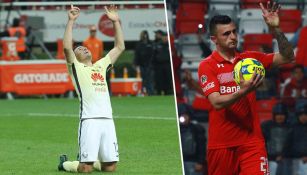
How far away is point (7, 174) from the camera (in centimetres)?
1340

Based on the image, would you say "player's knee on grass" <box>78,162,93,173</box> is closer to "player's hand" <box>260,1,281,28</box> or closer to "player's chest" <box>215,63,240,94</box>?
"player's chest" <box>215,63,240,94</box>

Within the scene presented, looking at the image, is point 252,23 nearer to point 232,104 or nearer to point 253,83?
point 232,104

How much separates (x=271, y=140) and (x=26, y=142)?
5.82 meters

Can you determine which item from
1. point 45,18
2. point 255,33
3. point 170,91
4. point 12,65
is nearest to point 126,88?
point 170,91

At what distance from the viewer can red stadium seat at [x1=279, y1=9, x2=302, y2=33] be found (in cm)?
2088

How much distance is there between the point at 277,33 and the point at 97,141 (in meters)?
4.99

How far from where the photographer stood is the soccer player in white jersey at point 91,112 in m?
13.3

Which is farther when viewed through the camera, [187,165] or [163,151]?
[163,151]

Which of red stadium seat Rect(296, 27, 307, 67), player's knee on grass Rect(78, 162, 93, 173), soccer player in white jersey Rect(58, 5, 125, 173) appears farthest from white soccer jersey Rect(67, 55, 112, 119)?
red stadium seat Rect(296, 27, 307, 67)

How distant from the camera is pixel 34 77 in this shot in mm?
30656

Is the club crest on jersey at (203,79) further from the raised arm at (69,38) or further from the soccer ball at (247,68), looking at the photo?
the raised arm at (69,38)

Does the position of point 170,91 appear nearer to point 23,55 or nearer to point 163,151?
point 23,55

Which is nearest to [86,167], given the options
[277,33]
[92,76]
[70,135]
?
[92,76]

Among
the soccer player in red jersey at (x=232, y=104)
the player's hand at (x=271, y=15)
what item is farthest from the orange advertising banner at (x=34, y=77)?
the player's hand at (x=271, y=15)
